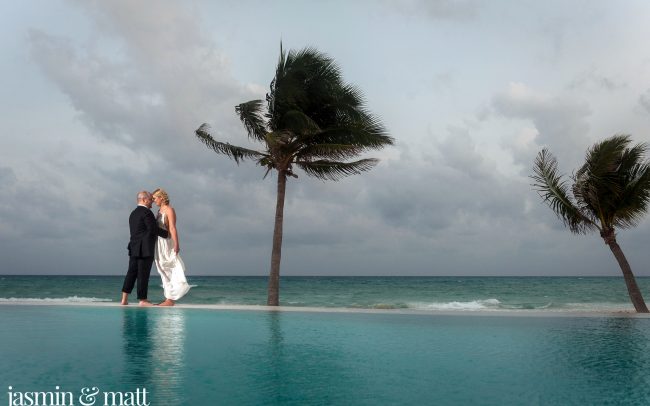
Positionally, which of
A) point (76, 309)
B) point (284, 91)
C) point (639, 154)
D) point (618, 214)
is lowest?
point (76, 309)

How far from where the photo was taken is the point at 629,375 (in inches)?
220

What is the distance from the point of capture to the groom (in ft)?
39.4

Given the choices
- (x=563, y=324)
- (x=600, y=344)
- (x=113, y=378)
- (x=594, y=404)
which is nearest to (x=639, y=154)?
(x=563, y=324)

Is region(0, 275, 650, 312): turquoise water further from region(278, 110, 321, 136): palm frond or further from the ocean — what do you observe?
the ocean

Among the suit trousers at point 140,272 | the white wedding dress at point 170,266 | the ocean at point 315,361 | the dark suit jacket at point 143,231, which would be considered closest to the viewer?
the ocean at point 315,361

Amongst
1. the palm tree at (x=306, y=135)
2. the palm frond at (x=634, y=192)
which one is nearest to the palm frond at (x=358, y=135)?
the palm tree at (x=306, y=135)

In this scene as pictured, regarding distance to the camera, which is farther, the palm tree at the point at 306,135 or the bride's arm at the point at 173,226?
the palm tree at the point at 306,135

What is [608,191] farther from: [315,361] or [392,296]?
[392,296]

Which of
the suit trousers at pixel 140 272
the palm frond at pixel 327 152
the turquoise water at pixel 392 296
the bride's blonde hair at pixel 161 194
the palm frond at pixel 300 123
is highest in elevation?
the palm frond at pixel 300 123

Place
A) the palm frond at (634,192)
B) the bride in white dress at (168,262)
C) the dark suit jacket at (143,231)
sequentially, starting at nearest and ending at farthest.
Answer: the dark suit jacket at (143,231)
the bride in white dress at (168,262)
the palm frond at (634,192)

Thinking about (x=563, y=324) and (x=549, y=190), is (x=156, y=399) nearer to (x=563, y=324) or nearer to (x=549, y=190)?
(x=563, y=324)

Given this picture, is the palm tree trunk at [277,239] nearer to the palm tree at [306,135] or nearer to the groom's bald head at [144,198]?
the palm tree at [306,135]

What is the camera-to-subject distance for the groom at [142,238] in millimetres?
12008

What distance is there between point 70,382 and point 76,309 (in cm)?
791
